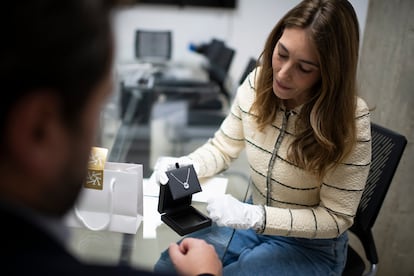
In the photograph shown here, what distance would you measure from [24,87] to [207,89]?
9.43 feet

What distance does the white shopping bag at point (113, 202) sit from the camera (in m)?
1.12

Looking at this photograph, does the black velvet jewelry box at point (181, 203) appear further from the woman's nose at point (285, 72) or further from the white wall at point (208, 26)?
the white wall at point (208, 26)

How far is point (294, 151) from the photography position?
121cm

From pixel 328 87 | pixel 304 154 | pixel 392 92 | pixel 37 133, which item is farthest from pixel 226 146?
pixel 37 133

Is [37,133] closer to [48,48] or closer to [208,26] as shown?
[48,48]

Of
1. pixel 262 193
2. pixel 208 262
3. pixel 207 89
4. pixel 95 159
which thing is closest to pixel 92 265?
pixel 208 262

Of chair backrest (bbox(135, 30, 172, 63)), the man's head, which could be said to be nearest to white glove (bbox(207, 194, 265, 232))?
the man's head

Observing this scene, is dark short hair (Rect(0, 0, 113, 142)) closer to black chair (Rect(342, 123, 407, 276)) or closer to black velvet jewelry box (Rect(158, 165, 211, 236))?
black velvet jewelry box (Rect(158, 165, 211, 236))

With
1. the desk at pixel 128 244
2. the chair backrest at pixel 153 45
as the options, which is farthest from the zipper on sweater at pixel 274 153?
the chair backrest at pixel 153 45

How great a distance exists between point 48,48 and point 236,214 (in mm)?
801

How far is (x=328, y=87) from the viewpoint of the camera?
1.13 m

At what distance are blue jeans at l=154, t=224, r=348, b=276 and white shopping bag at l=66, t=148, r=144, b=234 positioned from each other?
0.19m

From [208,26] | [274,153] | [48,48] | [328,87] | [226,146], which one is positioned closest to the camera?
[48,48]

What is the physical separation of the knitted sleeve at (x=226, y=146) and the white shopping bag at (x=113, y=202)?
1.06 feet
